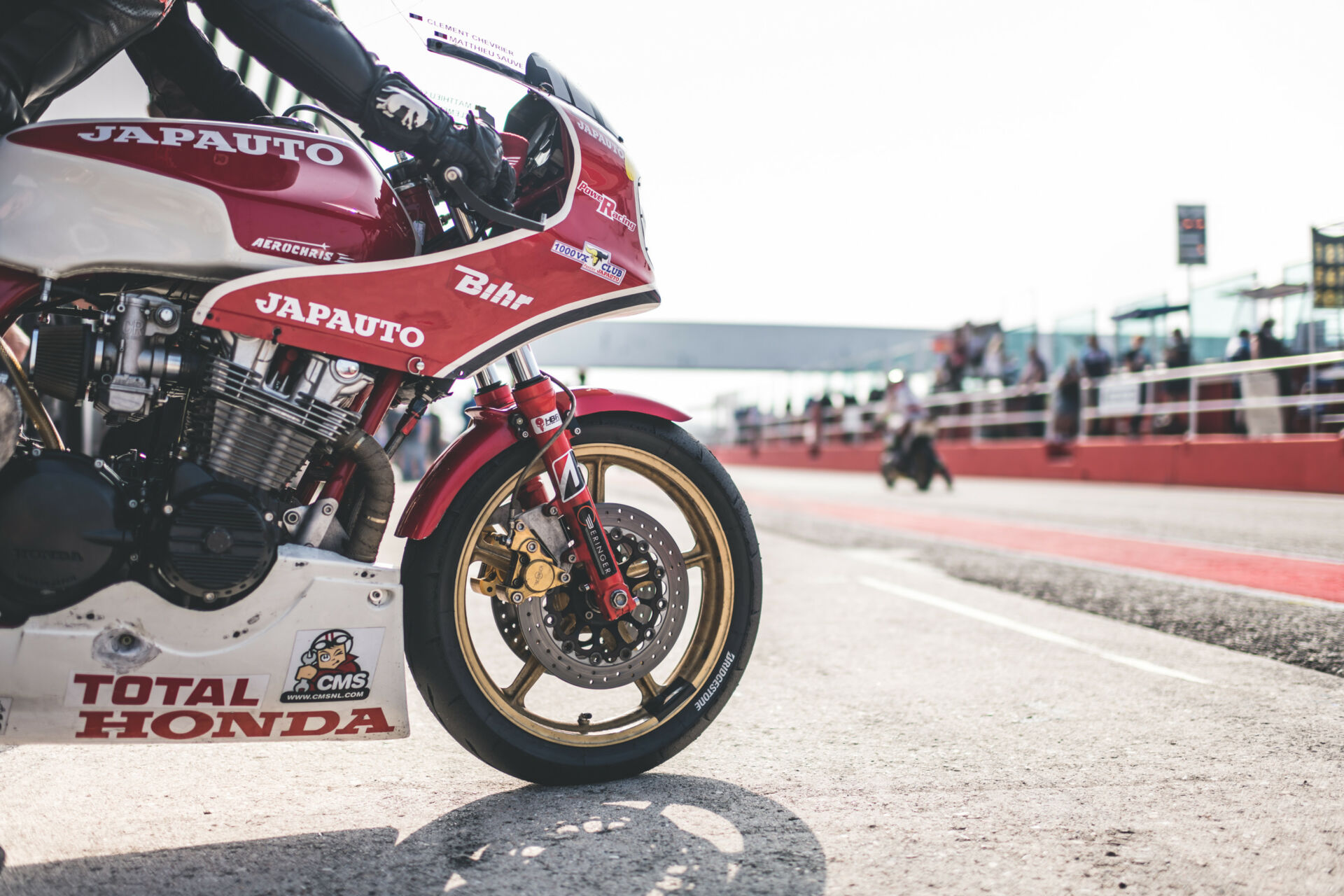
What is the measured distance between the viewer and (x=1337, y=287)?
1298cm

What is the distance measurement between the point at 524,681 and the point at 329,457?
0.65 m

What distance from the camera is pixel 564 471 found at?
2.39 meters

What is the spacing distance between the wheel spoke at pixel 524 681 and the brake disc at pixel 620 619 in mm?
45

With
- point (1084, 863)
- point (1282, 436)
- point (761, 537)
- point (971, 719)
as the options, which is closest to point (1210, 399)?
point (1282, 436)

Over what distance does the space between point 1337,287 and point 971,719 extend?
12589mm

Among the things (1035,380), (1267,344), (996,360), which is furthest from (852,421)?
(1267,344)

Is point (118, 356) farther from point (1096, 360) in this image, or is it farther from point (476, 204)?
point (1096, 360)

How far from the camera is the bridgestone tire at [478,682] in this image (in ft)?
7.30

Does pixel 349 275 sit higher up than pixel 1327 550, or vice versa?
pixel 349 275

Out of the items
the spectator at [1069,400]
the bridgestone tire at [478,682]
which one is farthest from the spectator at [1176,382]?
the bridgestone tire at [478,682]

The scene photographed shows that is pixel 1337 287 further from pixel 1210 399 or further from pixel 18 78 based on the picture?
pixel 18 78

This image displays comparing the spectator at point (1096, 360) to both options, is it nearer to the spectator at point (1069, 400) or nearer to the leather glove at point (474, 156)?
the spectator at point (1069, 400)

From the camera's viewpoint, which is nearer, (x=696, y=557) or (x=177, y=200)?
Result: (x=177, y=200)

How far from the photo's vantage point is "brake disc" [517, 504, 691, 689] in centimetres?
241
